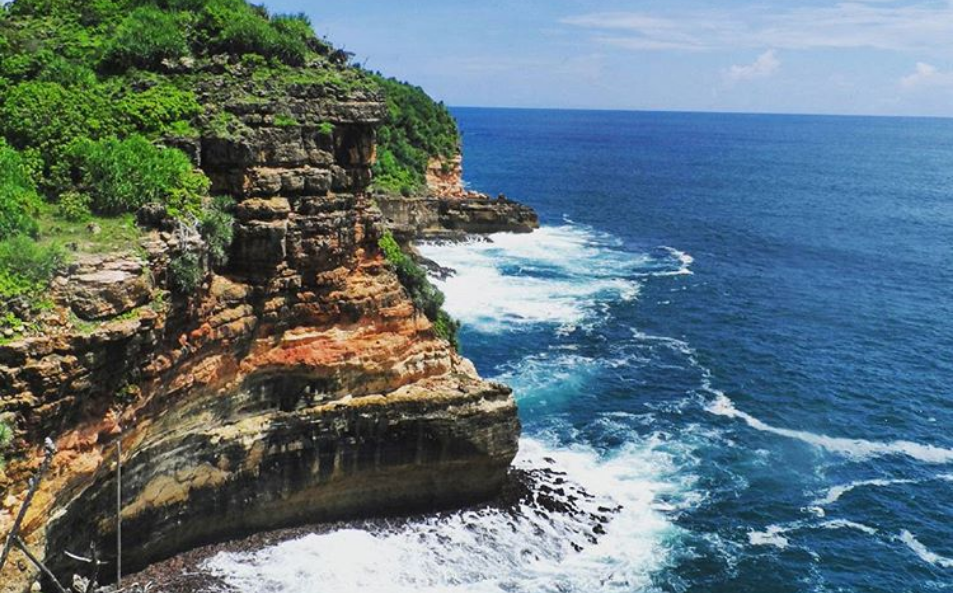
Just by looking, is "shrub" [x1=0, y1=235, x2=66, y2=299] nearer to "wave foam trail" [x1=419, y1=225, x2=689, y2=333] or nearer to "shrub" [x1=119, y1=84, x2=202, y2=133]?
"shrub" [x1=119, y1=84, x2=202, y2=133]

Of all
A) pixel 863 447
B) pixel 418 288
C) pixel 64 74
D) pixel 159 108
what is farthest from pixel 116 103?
pixel 863 447

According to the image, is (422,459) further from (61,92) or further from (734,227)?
(734,227)

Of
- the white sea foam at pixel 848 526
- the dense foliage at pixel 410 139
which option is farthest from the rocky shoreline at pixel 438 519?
the dense foliage at pixel 410 139

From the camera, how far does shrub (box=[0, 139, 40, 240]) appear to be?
24.1 metres

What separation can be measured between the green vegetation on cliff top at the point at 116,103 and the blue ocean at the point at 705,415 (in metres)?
14.4

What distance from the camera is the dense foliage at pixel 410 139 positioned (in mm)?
96438

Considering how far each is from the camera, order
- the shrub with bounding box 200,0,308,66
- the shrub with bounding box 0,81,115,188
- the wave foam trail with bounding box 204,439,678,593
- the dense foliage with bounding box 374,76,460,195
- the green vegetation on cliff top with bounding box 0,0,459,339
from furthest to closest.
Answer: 1. the dense foliage with bounding box 374,76,460,195
2. the shrub with bounding box 200,0,308,66
3. the wave foam trail with bounding box 204,439,678,593
4. the shrub with bounding box 0,81,115,188
5. the green vegetation on cliff top with bounding box 0,0,459,339

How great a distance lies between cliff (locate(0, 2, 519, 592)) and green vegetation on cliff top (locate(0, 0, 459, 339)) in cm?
38

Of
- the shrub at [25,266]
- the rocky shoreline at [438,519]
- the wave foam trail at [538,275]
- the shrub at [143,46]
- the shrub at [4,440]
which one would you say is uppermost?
the shrub at [143,46]

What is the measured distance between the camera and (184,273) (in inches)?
1035

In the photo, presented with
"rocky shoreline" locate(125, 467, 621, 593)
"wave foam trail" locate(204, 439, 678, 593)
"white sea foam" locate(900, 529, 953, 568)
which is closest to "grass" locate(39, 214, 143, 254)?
"rocky shoreline" locate(125, 467, 621, 593)

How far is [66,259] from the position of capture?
23.4m

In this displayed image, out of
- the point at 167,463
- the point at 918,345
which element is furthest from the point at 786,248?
the point at 167,463

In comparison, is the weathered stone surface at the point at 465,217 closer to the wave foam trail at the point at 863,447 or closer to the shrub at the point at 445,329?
the shrub at the point at 445,329
